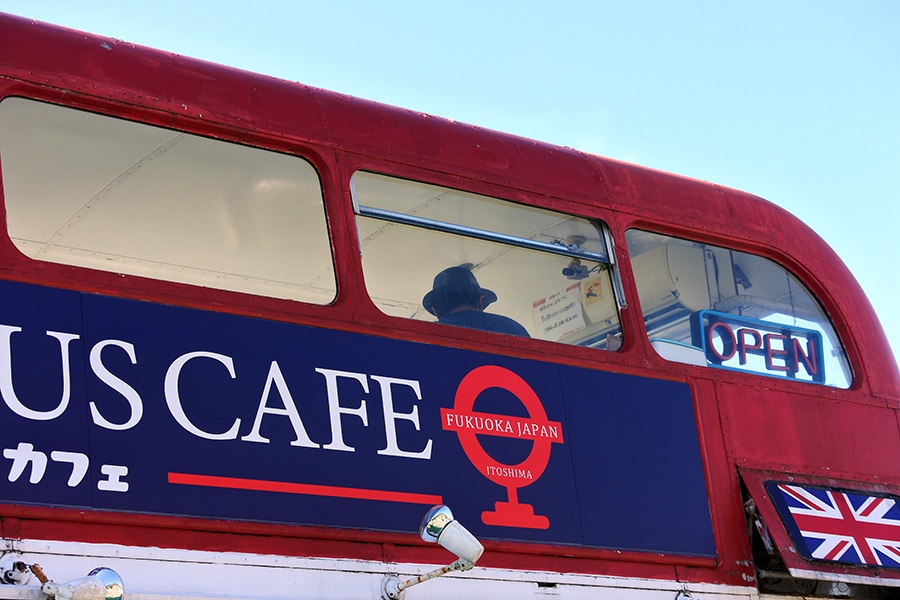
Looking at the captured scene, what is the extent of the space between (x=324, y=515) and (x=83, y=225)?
1248 millimetres

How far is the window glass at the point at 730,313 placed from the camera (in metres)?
5.74

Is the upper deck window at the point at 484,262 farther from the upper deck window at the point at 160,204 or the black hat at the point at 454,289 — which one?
the upper deck window at the point at 160,204

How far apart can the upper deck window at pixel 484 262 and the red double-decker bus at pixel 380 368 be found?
13 mm

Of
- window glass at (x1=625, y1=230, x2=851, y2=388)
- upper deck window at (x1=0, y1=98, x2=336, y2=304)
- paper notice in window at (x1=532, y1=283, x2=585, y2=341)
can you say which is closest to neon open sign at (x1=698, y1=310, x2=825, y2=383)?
window glass at (x1=625, y1=230, x2=851, y2=388)

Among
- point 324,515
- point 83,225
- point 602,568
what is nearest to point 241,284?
point 83,225

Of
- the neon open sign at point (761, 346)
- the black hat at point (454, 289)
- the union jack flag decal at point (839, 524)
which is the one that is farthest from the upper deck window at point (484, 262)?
the union jack flag decal at point (839, 524)

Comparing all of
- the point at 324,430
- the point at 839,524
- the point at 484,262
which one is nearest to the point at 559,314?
the point at 484,262

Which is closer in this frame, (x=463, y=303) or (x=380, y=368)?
(x=380, y=368)

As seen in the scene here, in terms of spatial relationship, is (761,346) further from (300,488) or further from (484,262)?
(300,488)

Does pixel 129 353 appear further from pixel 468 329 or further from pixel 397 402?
pixel 468 329

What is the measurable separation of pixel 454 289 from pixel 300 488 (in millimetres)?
1156

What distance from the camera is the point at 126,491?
3.89 meters

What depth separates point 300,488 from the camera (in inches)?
167

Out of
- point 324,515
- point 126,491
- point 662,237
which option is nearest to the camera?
point 126,491
